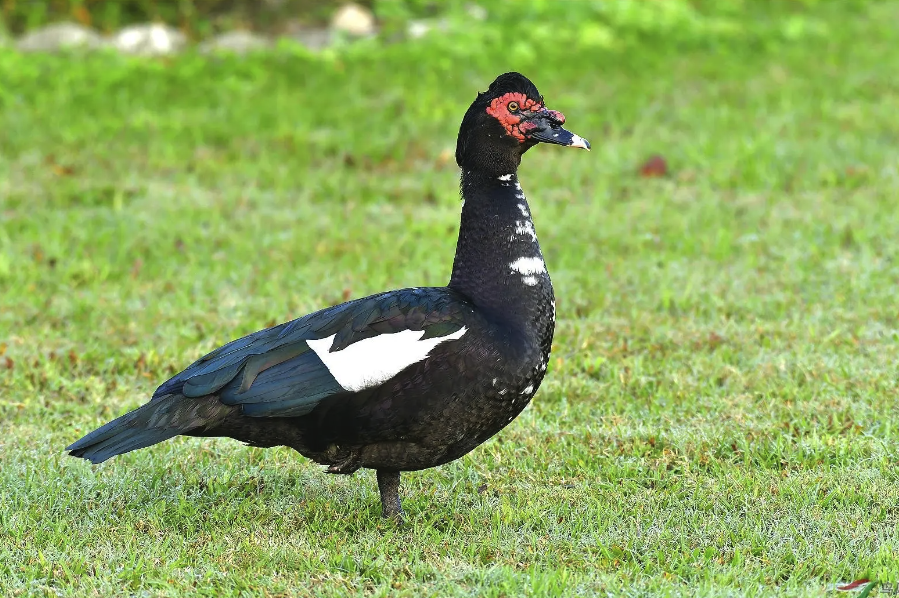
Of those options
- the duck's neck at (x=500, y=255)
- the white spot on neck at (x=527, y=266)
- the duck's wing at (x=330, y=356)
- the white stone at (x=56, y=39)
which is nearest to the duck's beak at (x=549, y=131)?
the duck's neck at (x=500, y=255)

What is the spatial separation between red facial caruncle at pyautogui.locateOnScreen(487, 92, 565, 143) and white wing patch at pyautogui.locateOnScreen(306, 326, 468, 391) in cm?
82

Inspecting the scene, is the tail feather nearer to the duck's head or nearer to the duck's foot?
the duck's foot

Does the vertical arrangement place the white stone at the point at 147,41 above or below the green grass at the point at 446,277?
above

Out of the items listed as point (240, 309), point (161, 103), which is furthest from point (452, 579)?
point (161, 103)

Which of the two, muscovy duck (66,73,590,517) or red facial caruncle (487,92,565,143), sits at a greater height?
red facial caruncle (487,92,565,143)

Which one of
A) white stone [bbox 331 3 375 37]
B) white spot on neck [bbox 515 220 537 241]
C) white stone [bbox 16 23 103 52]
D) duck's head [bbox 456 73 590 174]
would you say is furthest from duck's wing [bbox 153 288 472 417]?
white stone [bbox 331 3 375 37]

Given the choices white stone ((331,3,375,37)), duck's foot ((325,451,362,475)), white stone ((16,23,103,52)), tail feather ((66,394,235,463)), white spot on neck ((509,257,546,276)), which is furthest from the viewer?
white stone ((331,3,375,37))

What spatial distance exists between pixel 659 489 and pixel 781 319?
2238 millimetres

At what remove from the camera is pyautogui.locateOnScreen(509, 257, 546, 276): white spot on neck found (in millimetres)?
4547

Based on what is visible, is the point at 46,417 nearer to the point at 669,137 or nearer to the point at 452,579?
the point at 452,579

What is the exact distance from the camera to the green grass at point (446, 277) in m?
4.33

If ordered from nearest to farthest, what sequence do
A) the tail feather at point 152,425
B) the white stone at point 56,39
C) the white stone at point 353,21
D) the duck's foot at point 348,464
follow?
the tail feather at point 152,425 < the duck's foot at point 348,464 < the white stone at point 56,39 < the white stone at point 353,21

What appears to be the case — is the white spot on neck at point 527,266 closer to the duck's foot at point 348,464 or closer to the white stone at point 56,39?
the duck's foot at point 348,464

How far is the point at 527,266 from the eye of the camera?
4.55 meters
